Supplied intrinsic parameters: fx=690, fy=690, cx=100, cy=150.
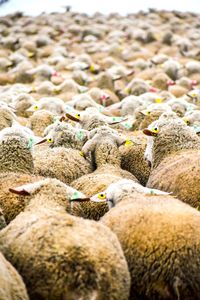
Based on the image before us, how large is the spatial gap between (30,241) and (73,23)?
16760 millimetres

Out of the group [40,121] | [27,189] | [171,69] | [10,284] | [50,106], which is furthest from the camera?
[171,69]

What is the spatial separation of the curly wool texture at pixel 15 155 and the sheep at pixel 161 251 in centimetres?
168

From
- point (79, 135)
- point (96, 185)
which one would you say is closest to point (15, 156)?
point (96, 185)

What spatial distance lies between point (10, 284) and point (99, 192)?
184cm

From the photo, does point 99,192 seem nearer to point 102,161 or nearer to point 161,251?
point 102,161

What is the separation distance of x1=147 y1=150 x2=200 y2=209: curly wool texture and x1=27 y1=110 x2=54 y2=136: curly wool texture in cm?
196

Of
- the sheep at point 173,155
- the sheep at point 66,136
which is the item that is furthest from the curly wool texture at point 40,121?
the sheep at point 173,155

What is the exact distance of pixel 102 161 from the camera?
592 cm

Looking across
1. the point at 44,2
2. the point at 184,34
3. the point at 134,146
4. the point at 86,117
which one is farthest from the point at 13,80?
the point at 44,2

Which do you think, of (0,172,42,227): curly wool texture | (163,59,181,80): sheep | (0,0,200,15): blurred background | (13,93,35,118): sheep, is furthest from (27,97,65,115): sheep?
(0,0,200,15): blurred background

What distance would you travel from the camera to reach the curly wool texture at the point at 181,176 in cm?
449

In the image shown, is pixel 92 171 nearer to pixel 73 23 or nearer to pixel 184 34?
pixel 184 34

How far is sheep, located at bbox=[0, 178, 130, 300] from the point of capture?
3107mm

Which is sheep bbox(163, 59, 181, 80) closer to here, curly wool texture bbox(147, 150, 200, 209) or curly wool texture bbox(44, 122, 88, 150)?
curly wool texture bbox(44, 122, 88, 150)
